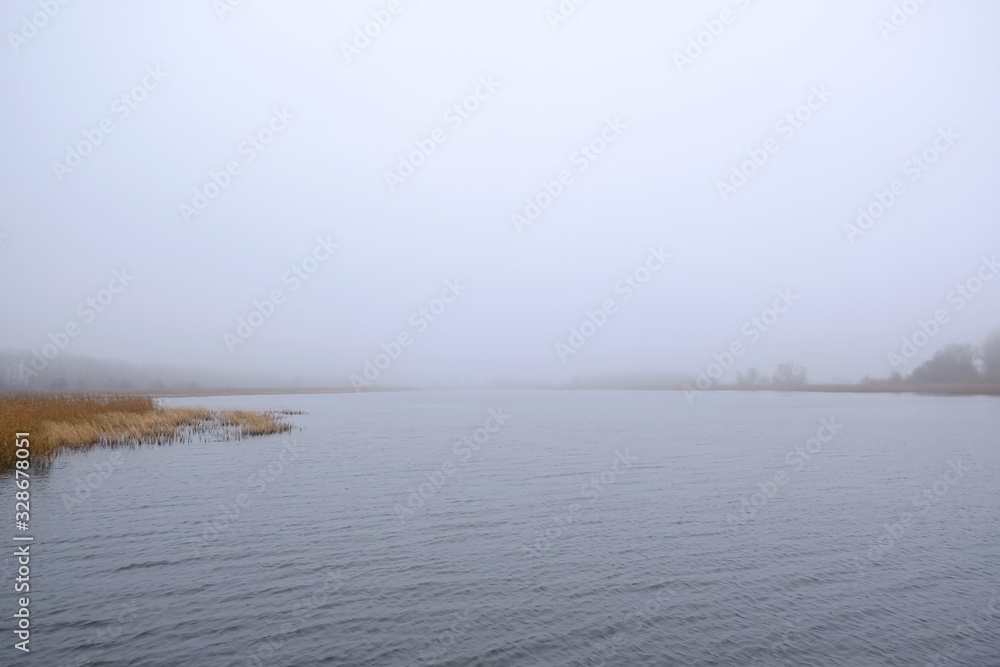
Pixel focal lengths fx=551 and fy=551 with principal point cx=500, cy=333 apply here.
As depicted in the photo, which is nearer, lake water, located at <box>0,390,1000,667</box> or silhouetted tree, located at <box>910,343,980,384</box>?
lake water, located at <box>0,390,1000,667</box>

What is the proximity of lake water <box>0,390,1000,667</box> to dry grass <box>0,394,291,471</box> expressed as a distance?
8.02 feet

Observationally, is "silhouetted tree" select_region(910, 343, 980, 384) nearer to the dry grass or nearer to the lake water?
the lake water

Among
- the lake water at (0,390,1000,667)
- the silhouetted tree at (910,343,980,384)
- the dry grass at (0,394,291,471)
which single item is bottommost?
the dry grass at (0,394,291,471)

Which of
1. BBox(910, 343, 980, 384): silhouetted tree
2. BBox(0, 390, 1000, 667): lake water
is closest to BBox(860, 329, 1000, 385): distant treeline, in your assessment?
BBox(910, 343, 980, 384): silhouetted tree

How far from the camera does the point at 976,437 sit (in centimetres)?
5075

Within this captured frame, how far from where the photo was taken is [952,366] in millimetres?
149625

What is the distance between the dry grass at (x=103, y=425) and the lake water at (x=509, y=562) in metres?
2.44

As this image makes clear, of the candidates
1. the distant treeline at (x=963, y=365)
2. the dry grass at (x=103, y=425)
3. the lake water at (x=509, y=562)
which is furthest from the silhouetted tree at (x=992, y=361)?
the dry grass at (x=103, y=425)

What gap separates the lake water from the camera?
42.6ft

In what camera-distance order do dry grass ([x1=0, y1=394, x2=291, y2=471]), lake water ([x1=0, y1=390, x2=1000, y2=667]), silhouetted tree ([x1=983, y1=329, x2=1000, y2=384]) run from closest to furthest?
lake water ([x1=0, y1=390, x2=1000, y2=667])
dry grass ([x1=0, y1=394, x2=291, y2=471])
silhouetted tree ([x1=983, y1=329, x2=1000, y2=384])

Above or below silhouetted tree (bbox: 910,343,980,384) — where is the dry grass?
below

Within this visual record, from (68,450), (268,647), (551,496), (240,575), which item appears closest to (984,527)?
(551,496)

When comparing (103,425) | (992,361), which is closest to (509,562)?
(103,425)

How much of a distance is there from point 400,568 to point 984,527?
77.7ft
